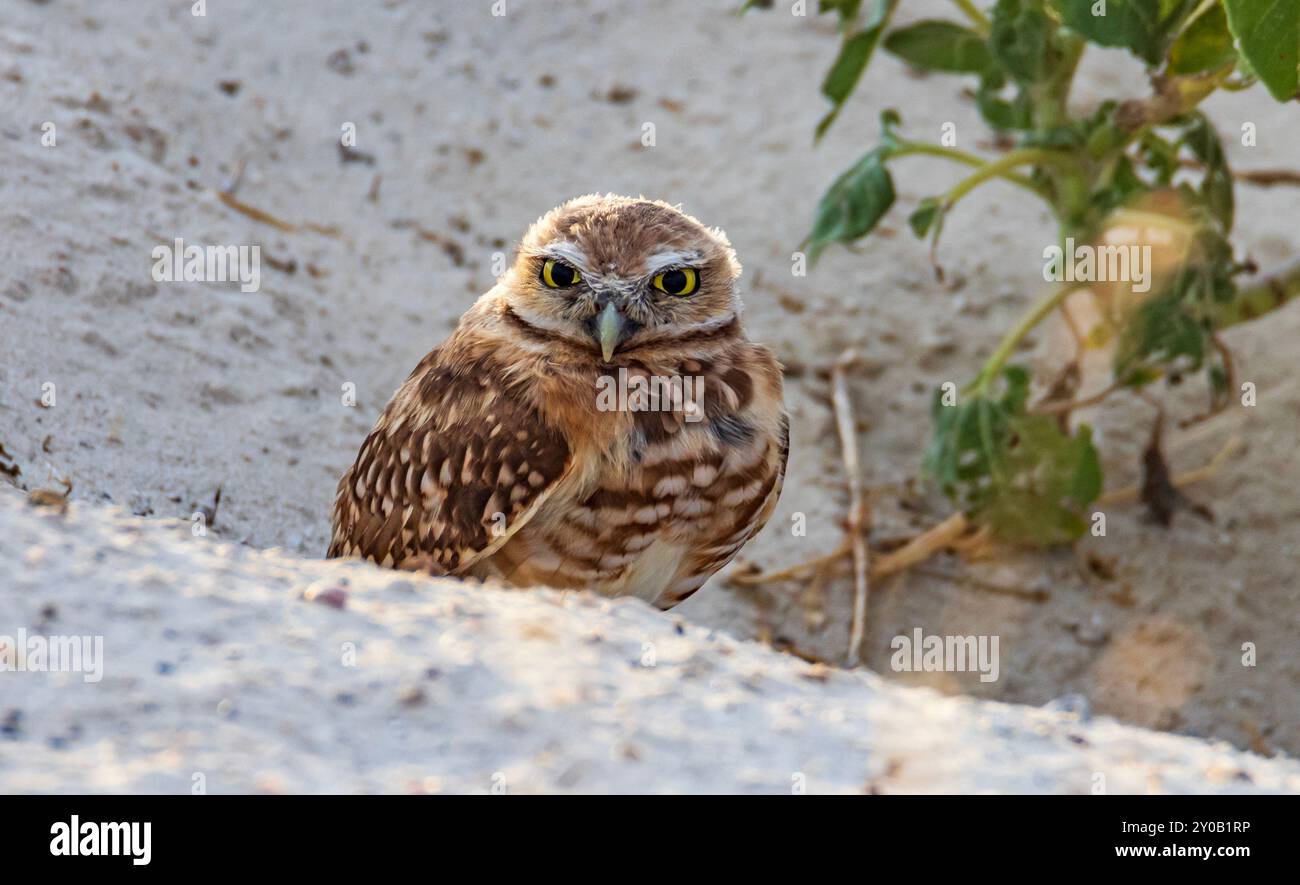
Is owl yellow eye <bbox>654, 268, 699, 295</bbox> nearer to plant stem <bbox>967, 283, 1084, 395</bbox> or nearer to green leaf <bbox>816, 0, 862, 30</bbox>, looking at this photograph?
green leaf <bbox>816, 0, 862, 30</bbox>

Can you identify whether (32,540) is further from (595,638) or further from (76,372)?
(76,372)

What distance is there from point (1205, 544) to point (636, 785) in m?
3.97

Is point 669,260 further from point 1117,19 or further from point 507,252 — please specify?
point 507,252

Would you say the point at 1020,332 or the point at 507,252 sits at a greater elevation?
the point at 507,252

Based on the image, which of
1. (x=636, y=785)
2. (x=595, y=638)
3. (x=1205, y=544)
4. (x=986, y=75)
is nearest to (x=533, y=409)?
(x=595, y=638)

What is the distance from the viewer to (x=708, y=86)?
23.3 ft

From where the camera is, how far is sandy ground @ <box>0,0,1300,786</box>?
4262 mm

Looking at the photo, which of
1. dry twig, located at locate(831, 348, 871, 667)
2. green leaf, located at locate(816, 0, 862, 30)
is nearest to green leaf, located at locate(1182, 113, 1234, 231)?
green leaf, located at locate(816, 0, 862, 30)

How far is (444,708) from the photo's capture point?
7.06ft

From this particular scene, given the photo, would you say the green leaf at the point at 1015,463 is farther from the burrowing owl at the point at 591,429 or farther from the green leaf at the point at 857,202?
the burrowing owl at the point at 591,429

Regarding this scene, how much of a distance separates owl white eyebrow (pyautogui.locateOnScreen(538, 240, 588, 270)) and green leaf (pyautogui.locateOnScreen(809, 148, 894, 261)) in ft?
5.05

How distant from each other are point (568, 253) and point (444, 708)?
1.50 meters

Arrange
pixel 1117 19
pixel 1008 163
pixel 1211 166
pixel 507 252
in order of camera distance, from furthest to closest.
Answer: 1. pixel 507 252
2. pixel 1211 166
3. pixel 1008 163
4. pixel 1117 19

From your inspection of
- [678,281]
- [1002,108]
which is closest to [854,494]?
[1002,108]
